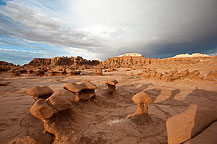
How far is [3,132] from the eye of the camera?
2764 millimetres

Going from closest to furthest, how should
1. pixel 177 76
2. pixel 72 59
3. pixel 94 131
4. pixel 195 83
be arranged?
pixel 94 131 < pixel 195 83 < pixel 177 76 < pixel 72 59

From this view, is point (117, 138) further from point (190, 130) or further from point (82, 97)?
point (82, 97)

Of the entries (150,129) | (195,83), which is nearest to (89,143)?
(150,129)

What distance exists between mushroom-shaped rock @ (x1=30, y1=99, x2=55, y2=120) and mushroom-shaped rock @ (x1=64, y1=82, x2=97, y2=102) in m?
2.01

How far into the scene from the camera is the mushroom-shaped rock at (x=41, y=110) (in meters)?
2.64

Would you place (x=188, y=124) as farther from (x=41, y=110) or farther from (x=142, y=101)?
(x=41, y=110)


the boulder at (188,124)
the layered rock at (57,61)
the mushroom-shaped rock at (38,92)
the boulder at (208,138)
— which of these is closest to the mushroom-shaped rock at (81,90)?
the mushroom-shaped rock at (38,92)

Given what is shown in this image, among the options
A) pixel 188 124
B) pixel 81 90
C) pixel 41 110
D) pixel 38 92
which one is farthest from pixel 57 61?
pixel 188 124

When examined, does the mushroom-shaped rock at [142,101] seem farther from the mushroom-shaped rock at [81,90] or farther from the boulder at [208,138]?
the mushroom-shaped rock at [81,90]

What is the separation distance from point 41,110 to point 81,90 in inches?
103

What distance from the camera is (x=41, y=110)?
2.69 m

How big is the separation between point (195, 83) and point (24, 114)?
13.2 m

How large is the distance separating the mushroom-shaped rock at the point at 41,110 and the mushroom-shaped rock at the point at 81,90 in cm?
201

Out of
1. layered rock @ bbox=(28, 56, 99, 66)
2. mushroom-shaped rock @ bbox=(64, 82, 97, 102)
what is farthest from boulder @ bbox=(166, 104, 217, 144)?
layered rock @ bbox=(28, 56, 99, 66)
